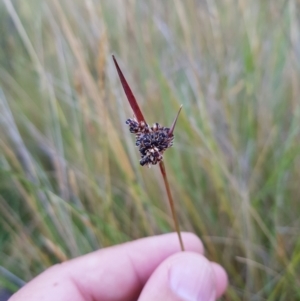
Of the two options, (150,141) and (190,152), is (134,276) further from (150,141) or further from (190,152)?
(150,141)

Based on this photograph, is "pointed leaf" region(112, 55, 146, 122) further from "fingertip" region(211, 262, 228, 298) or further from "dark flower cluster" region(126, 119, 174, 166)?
"fingertip" region(211, 262, 228, 298)

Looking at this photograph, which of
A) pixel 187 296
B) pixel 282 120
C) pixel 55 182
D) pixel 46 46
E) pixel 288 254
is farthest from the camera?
pixel 46 46

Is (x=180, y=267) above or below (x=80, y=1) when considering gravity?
below

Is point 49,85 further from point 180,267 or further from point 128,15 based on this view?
point 180,267

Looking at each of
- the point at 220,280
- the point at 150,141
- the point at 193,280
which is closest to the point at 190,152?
the point at 220,280

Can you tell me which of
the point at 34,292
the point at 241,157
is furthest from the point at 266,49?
the point at 34,292

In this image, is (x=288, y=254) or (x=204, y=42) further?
(x=204, y=42)

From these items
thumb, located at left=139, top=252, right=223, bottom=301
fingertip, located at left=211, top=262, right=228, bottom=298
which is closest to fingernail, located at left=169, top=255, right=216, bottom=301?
thumb, located at left=139, top=252, right=223, bottom=301

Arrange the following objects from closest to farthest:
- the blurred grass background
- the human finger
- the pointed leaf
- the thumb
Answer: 1. the pointed leaf
2. the thumb
3. the human finger
4. the blurred grass background
